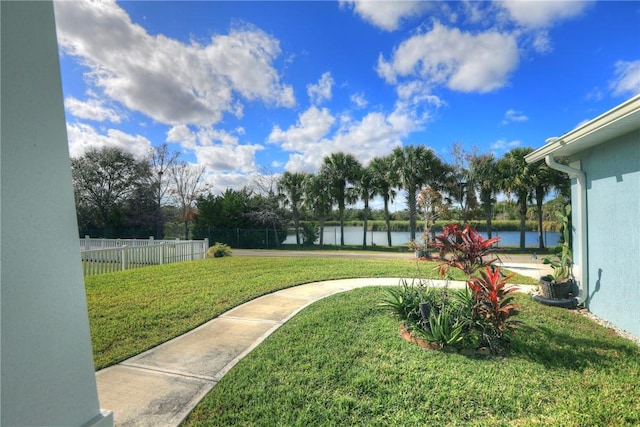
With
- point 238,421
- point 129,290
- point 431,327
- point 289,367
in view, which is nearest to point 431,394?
point 431,327

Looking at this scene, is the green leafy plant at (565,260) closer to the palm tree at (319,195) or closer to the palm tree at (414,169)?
the palm tree at (414,169)

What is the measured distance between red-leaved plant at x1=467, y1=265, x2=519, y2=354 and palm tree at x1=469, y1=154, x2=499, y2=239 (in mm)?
18999

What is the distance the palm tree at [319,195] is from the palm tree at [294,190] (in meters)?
0.86

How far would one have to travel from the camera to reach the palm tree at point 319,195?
2323 cm

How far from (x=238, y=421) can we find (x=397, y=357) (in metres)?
1.77

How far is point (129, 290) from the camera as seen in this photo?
6.52 meters

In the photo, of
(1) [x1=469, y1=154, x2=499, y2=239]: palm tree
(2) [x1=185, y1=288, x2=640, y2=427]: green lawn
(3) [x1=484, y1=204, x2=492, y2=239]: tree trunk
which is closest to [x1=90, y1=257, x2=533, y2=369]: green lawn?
(2) [x1=185, y1=288, x2=640, y2=427]: green lawn

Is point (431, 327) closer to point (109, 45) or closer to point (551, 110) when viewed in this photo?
point (109, 45)

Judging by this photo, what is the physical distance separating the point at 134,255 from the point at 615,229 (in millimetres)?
12145

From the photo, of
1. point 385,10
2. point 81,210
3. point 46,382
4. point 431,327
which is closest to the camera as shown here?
point 46,382

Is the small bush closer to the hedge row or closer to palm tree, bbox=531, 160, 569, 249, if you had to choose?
the hedge row

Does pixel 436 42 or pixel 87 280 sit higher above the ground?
pixel 436 42

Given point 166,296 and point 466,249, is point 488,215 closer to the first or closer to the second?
point 466,249

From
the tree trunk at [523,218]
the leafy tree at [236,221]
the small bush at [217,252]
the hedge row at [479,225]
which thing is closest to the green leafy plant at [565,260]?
the small bush at [217,252]
